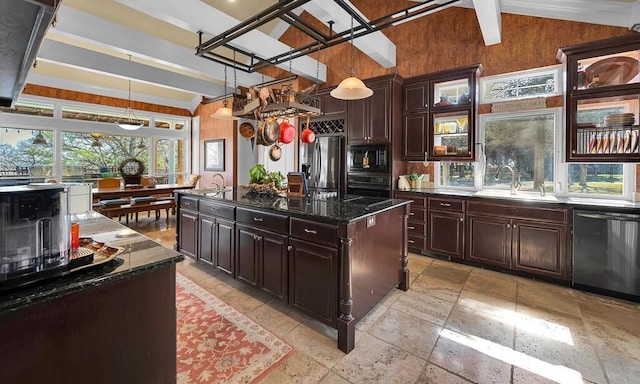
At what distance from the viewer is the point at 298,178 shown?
10.3 ft

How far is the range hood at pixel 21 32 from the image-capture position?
0.82 meters

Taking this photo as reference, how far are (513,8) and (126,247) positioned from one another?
4.95m

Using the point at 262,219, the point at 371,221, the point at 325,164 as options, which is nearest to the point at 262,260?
the point at 262,219

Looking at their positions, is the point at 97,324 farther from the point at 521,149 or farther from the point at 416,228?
the point at 521,149

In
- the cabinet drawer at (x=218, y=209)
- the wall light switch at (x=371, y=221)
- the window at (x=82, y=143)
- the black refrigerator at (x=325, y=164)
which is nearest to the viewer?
the wall light switch at (x=371, y=221)

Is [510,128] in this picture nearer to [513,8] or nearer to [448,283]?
[513,8]

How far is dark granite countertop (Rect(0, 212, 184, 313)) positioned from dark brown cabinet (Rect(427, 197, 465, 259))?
11.5 ft

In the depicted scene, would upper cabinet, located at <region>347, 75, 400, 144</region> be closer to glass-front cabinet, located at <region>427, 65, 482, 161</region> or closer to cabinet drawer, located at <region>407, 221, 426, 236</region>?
glass-front cabinet, located at <region>427, 65, 482, 161</region>

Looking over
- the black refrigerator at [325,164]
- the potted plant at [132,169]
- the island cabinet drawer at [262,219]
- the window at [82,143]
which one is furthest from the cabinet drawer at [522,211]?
the window at [82,143]

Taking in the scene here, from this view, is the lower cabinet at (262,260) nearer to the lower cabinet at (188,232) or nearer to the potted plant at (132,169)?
the lower cabinet at (188,232)

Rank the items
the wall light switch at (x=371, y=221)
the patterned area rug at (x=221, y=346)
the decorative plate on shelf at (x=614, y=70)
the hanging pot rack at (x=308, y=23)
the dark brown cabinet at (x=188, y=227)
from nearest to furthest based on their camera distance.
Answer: the patterned area rug at (x=221, y=346), the wall light switch at (x=371, y=221), the hanging pot rack at (x=308, y=23), the decorative plate on shelf at (x=614, y=70), the dark brown cabinet at (x=188, y=227)

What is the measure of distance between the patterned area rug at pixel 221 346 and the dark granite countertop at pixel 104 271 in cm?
93

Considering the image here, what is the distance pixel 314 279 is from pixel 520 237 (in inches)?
105

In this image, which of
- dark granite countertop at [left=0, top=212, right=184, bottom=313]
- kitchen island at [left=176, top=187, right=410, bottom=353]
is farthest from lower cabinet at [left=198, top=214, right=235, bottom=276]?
dark granite countertop at [left=0, top=212, right=184, bottom=313]
